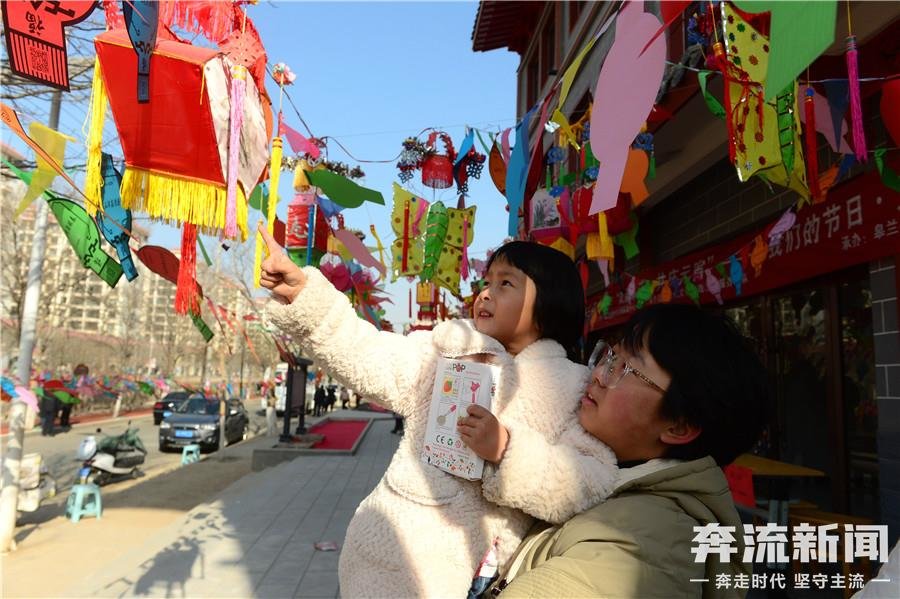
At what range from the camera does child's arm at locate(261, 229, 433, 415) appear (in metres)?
1.54

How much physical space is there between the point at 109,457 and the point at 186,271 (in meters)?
8.60

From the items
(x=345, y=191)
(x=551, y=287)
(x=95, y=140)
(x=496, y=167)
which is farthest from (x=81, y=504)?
(x=551, y=287)

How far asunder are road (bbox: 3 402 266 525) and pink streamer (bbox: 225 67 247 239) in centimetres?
675

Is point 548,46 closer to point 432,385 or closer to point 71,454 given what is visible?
point 432,385

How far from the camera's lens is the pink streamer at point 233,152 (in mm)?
2438

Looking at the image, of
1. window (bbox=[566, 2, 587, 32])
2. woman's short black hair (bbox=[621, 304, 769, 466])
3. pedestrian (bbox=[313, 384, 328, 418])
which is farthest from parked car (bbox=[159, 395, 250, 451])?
woman's short black hair (bbox=[621, 304, 769, 466])

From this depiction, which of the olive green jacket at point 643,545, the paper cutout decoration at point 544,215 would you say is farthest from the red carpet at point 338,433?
the olive green jacket at point 643,545

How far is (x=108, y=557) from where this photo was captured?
6227 mm

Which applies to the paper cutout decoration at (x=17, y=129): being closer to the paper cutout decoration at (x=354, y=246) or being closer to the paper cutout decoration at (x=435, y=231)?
the paper cutout decoration at (x=354, y=246)

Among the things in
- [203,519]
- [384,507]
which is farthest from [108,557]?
[384,507]

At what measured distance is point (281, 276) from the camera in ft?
5.10

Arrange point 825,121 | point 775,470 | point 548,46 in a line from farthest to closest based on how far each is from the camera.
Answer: point 548,46 → point 775,470 → point 825,121

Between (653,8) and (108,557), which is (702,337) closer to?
(653,8)

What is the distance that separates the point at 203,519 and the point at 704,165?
686 cm
